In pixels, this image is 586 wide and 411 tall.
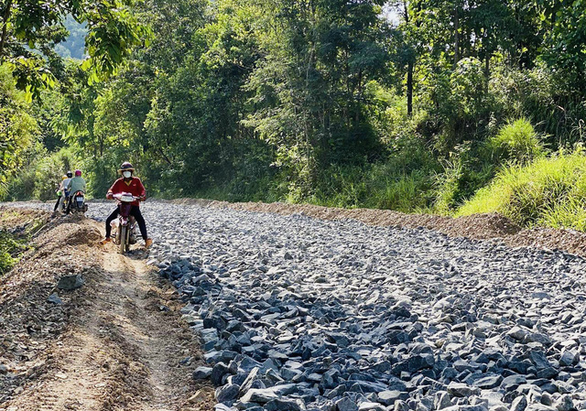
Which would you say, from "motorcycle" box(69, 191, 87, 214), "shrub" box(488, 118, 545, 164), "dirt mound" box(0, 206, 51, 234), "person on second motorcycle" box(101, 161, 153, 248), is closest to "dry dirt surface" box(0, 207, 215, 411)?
"person on second motorcycle" box(101, 161, 153, 248)

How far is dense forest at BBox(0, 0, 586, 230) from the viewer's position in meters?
10.8

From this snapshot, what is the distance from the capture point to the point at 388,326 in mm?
5059

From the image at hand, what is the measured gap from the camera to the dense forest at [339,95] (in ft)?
35.5

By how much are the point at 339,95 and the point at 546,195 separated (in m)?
12.4

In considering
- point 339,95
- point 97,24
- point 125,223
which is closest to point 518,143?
point 339,95

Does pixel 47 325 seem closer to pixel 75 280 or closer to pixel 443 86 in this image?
pixel 75 280

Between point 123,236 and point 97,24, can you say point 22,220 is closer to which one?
point 123,236

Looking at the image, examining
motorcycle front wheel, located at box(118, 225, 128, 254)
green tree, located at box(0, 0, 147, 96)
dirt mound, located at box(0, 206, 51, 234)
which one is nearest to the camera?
green tree, located at box(0, 0, 147, 96)

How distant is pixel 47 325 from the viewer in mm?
5281

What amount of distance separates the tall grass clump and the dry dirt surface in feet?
25.9

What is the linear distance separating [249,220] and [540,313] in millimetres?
11781

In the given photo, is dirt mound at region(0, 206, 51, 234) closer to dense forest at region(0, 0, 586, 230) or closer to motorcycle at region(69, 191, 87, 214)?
motorcycle at region(69, 191, 87, 214)

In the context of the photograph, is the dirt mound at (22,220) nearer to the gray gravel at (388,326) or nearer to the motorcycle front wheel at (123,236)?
the motorcycle front wheel at (123,236)

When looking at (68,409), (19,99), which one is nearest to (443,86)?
(19,99)
